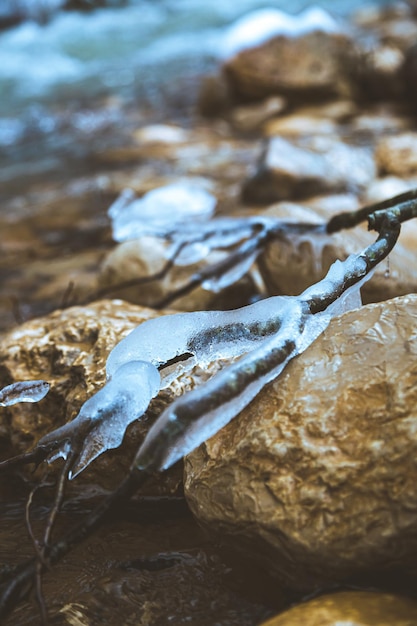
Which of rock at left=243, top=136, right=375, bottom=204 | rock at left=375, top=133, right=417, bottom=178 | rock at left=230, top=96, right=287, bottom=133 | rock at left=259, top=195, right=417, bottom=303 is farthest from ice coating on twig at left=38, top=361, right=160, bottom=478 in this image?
rock at left=230, top=96, right=287, bottom=133

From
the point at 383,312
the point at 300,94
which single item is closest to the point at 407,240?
the point at 383,312

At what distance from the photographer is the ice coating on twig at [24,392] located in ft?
6.75

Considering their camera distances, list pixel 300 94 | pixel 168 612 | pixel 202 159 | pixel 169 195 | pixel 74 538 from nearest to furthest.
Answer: pixel 74 538
pixel 168 612
pixel 169 195
pixel 202 159
pixel 300 94

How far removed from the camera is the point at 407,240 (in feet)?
10.9

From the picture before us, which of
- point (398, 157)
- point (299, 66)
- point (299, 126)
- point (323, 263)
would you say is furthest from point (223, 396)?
point (299, 66)

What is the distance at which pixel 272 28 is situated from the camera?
8.94 metres

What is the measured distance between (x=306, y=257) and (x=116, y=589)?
1.70 metres

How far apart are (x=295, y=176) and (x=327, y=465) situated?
11.7ft

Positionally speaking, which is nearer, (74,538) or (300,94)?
(74,538)

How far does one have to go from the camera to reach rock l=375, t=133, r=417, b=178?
5.45m

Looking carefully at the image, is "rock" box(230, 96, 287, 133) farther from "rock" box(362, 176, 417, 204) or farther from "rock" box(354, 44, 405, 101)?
"rock" box(362, 176, 417, 204)

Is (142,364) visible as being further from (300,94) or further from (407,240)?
(300,94)

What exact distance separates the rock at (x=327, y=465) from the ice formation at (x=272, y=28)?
7.96 meters

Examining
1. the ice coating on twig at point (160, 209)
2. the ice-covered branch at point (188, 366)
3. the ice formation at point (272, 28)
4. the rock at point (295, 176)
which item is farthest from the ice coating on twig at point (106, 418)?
the ice formation at point (272, 28)
